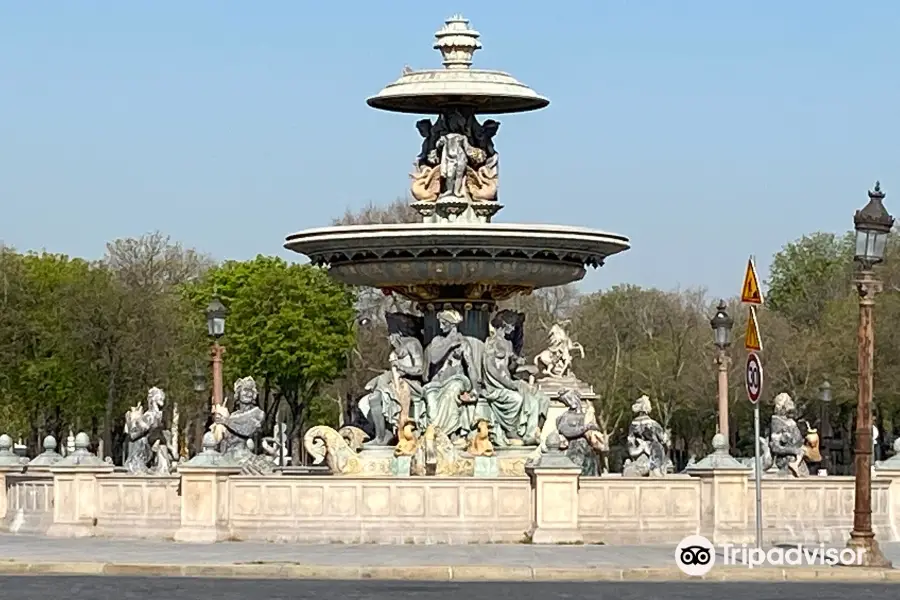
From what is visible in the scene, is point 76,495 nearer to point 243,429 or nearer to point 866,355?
point 243,429

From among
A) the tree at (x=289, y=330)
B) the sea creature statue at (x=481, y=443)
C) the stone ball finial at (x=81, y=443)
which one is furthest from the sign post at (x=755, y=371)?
the tree at (x=289, y=330)

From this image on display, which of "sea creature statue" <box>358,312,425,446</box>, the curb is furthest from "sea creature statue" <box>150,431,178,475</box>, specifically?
the curb

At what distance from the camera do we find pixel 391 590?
26359 millimetres

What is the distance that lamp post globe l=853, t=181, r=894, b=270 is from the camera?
2988 cm

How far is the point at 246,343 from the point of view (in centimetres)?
7762

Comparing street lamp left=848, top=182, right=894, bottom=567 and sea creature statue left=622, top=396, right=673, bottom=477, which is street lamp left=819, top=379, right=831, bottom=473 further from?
street lamp left=848, top=182, right=894, bottom=567

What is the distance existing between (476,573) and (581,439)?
851cm

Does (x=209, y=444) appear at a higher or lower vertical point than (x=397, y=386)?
lower

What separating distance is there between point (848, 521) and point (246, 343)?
4457cm

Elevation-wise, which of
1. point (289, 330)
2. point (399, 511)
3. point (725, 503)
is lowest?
point (399, 511)

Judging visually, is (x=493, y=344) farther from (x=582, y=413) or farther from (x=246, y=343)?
(x=246, y=343)

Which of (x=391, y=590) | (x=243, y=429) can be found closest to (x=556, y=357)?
(x=243, y=429)

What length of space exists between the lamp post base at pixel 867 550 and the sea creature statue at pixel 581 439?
21.1 ft

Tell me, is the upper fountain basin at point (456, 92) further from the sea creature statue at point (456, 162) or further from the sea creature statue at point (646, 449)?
the sea creature statue at point (646, 449)
